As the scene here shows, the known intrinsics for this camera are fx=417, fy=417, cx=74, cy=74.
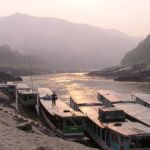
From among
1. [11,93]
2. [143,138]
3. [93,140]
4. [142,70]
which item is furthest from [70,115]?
[142,70]

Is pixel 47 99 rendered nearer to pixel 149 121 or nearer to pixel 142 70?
pixel 149 121

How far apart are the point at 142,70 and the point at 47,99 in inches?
4601

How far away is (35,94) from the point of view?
2945 inches

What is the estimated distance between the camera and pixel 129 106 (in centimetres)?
5328

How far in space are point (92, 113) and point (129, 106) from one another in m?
6.95

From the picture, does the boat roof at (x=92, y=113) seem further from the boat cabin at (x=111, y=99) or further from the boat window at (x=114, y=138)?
the boat cabin at (x=111, y=99)

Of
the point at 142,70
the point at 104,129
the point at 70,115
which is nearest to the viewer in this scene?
the point at 104,129

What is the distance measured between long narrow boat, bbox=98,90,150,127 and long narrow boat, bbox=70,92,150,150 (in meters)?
3.20

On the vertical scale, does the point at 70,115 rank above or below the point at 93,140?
above

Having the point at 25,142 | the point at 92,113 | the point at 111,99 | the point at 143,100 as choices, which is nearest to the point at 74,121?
the point at 92,113

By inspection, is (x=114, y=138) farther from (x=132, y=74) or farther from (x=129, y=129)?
(x=132, y=74)

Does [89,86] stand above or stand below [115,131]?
below

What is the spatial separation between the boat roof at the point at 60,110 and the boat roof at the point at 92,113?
1321 mm

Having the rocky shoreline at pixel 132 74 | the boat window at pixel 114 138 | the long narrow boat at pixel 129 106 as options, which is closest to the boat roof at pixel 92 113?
the boat window at pixel 114 138
